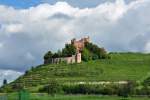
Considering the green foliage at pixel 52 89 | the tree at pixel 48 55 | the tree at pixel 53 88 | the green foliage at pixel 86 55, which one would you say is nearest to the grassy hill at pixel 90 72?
the green foliage at pixel 86 55

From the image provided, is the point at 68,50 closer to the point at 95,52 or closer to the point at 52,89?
the point at 95,52

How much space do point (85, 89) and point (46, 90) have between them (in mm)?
10004

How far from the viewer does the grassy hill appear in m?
158

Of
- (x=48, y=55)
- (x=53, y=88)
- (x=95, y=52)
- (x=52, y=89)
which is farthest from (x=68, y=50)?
(x=52, y=89)

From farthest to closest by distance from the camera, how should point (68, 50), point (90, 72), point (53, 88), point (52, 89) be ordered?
point (68, 50) → point (90, 72) → point (53, 88) → point (52, 89)

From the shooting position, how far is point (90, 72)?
A: 167750mm

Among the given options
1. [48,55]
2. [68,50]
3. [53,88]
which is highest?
[68,50]

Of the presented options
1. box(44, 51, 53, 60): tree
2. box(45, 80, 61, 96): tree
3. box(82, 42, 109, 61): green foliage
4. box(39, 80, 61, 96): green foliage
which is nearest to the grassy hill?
box(82, 42, 109, 61): green foliage

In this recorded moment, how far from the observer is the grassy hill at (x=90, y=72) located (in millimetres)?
157750

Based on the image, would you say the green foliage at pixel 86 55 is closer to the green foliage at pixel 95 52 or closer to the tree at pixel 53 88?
the green foliage at pixel 95 52

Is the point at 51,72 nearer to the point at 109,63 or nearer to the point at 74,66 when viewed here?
the point at 74,66

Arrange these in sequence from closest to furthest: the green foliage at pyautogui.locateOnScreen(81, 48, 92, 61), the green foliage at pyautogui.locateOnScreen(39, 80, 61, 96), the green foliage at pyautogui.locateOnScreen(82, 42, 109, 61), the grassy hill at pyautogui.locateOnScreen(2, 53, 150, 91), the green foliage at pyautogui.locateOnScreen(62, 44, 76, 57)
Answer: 1. the green foliage at pyautogui.locateOnScreen(39, 80, 61, 96)
2. the grassy hill at pyautogui.locateOnScreen(2, 53, 150, 91)
3. the green foliage at pyautogui.locateOnScreen(62, 44, 76, 57)
4. the green foliage at pyautogui.locateOnScreen(81, 48, 92, 61)
5. the green foliage at pyautogui.locateOnScreen(82, 42, 109, 61)

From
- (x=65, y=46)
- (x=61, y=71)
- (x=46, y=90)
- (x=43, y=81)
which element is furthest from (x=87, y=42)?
(x=46, y=90)

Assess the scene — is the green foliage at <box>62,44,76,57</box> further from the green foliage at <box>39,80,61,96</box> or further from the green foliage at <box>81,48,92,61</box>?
the green foliage at <box>39,80,61,96</box>
